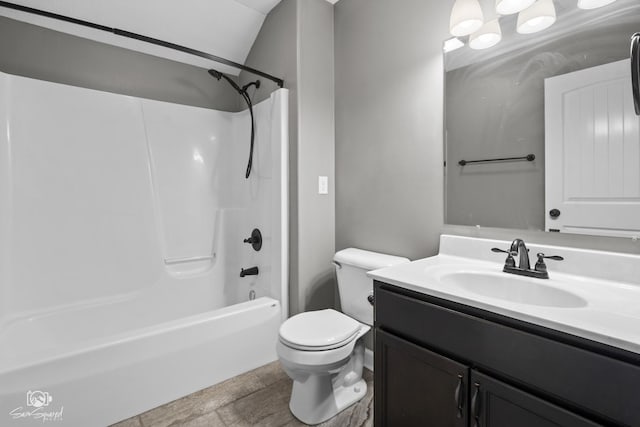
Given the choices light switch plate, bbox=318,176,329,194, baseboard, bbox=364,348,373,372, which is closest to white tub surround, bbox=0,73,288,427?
light switch plate, bbox=318,176,329,194

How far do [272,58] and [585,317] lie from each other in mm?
2191

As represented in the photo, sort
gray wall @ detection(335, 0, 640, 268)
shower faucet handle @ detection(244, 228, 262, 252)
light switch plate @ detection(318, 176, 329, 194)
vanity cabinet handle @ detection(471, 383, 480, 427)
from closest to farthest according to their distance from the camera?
vanity cabinet handle @ detection(471, 383, 480, 427), gray wall @ detection(335, 0, 640, 268), light switch plate @ detection(318, 176, 329, 194), shower faucet handle @ detection(244, 228, 262, 252)

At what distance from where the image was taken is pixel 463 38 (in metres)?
1.49

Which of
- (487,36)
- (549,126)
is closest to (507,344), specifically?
(549,126)

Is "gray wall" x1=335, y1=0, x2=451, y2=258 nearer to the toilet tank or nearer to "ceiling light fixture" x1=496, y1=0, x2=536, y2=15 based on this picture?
the toilet tank

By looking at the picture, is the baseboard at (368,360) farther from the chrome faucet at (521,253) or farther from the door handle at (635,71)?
the door handle at (635,71)

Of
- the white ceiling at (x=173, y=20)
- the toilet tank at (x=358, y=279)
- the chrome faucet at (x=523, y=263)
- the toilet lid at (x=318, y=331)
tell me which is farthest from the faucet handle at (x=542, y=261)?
the white ceiling at (x=173, y=20)

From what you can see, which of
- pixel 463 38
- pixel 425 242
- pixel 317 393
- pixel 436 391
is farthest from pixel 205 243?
pixel 463 38

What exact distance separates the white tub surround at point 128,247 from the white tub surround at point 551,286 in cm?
108

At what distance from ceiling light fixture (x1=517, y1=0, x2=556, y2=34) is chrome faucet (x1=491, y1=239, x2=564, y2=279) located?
2.89 ft

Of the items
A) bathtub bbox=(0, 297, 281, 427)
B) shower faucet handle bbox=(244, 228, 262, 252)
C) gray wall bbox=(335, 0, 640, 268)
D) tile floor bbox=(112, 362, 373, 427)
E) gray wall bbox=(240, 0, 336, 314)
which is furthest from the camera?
shower faucet handle bbox=(244, 228, 262, 252)

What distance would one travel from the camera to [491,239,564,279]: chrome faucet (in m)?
1.17

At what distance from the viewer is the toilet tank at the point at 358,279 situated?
1.67 meters

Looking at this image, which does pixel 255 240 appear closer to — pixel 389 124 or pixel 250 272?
pixel 250 272
